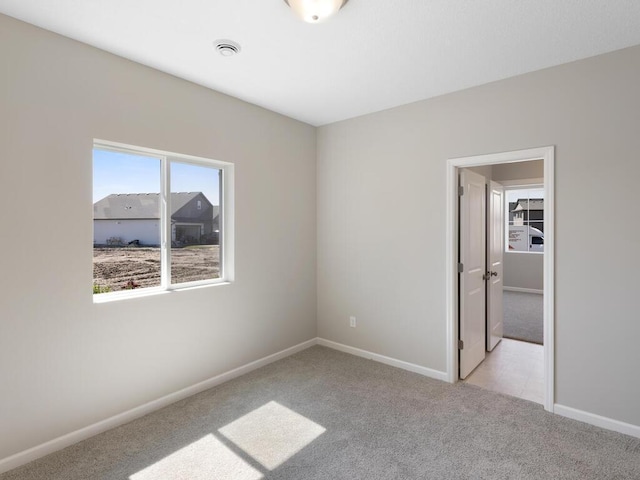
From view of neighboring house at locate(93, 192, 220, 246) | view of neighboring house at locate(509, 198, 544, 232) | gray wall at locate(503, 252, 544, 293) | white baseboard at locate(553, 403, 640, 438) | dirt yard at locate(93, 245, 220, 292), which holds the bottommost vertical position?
white baseboard at locate(553, 403, 640, 438)

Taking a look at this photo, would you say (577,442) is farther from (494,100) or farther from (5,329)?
(5,329)

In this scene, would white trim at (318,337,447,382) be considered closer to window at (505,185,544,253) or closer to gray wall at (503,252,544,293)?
gray wall at (503,252,544,293)

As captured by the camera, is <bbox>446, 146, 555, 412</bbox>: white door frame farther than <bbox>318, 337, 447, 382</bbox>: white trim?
No

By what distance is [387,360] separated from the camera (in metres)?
3.67

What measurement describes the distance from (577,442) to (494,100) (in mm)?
2636

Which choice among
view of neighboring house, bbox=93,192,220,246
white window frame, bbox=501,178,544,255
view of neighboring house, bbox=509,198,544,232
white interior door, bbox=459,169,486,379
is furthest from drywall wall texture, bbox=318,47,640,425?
view of neighboring house, bbox=509,198,544,232

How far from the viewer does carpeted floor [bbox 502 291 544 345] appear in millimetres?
4691

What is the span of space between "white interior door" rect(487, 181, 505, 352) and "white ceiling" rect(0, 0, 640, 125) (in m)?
1.63

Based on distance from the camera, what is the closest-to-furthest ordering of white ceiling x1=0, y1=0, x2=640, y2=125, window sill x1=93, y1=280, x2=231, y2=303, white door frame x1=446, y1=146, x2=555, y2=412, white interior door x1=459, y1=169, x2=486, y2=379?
white ceiling x1=0, y1=0, x2=640, y2=125, window sill x1=93, y1=280, x2=231, y2=303, white door frame x1=446, y1=146, x2=555, y2=412, white interior door x1=459, y1=169, x2=486, y2=379

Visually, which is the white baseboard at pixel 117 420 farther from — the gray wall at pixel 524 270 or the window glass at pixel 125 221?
the gray wall at pixel 524 270

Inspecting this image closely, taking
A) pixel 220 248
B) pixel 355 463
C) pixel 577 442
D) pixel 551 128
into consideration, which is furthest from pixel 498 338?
pixel 220 248

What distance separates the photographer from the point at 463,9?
1963 mm

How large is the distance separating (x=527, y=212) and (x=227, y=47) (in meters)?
8.15

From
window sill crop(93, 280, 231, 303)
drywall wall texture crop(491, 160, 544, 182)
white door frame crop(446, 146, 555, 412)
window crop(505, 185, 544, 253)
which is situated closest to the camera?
window sill crop(93, 280, 231, 303)
